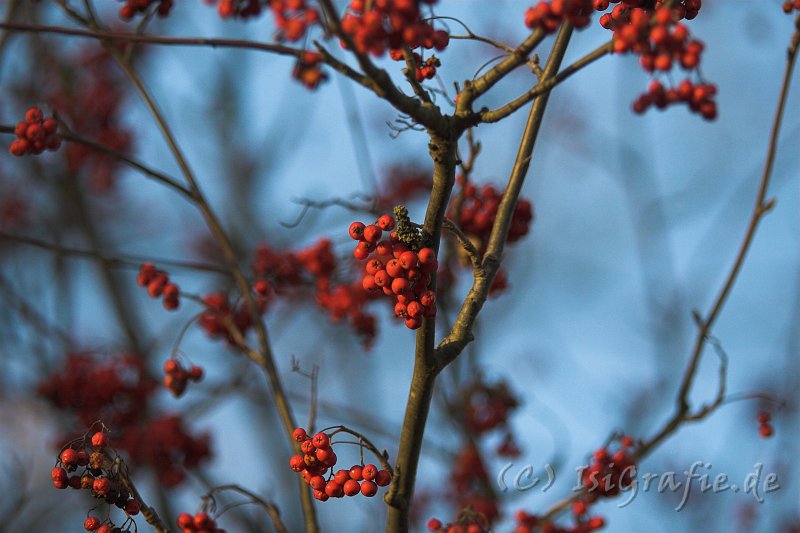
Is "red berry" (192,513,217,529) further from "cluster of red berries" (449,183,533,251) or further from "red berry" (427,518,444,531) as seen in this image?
"cluster of red berries" (449,183,533,251)

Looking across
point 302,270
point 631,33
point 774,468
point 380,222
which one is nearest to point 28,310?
point 302,270

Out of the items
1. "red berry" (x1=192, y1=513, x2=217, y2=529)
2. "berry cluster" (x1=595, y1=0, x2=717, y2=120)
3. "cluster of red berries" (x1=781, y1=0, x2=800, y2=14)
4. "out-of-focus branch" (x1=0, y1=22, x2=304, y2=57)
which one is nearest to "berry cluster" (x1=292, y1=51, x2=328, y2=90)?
"out-of-focus branch" (x1=0, y1=22, x2=304, y2=57)

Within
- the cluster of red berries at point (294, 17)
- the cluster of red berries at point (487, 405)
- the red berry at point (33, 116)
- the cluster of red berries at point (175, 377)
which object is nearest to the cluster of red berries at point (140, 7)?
the red berry at point (33, 116)

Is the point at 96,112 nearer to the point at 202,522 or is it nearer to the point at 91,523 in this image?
the point at 202,522

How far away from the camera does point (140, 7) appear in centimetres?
253

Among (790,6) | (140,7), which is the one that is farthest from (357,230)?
(790,6)

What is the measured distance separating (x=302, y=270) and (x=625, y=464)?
1.86m

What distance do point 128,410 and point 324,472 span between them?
2.39 metres

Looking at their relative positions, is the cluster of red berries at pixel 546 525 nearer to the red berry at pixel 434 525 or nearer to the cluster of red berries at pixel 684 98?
the red berry at pixel 434 525

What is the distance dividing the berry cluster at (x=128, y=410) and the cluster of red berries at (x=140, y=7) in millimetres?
2191

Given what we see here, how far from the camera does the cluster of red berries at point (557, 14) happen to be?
1.63 metres

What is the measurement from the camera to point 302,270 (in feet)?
12.8

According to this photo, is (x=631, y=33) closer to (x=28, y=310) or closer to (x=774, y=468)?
(x=28, y=310)

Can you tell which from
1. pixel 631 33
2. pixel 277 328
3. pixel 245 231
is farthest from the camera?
pixel 245 231
